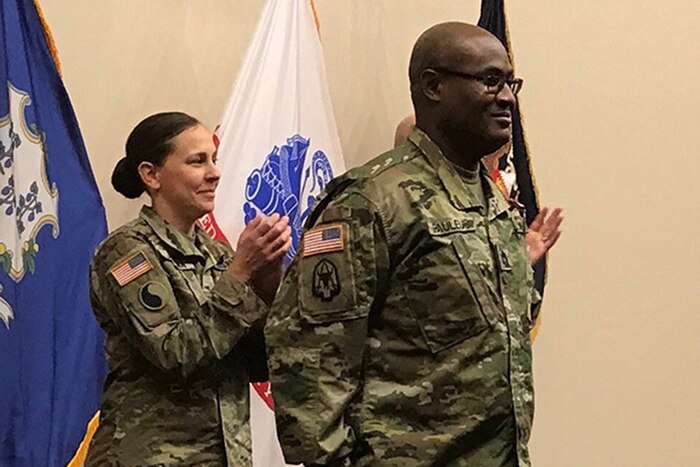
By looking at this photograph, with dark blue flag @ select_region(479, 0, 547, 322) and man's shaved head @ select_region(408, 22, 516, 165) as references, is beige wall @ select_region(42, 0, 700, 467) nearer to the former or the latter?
dark blue flag @ select_region(479, 0, 547, 322)

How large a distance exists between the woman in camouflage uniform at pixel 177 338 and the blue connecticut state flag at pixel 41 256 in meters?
0.37

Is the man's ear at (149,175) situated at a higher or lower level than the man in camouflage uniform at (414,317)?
higher

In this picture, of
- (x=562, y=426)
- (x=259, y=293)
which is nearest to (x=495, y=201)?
(x=259, y=293)

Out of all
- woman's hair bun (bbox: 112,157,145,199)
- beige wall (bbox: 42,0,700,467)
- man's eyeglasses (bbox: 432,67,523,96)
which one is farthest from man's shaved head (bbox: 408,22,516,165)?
beige wall (bbox: 42,0,700,467)

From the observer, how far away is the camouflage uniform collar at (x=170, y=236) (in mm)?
1931

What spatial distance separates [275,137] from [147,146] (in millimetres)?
711

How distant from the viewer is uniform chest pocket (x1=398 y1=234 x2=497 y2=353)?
1453mm

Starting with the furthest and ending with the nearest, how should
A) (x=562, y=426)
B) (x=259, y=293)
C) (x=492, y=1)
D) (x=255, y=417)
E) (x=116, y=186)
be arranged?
(x=562, y=426)
(x=492, y=1)
(x=255, y=417)
(x=116, y=186)
(x=259, y=293)

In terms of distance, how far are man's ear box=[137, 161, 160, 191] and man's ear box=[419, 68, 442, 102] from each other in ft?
2.19

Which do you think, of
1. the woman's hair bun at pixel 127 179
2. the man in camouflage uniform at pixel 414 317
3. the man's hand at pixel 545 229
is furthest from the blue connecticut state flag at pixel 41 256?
the man's hand at pixel 545 229

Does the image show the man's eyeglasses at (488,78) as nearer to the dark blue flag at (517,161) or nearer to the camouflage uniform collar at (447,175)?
the camouflage uniform collar at (447,175)

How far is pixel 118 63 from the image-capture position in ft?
8.89

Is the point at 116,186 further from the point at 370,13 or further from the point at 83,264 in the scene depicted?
the point at 370,13

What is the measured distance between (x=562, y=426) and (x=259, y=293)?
72.1 inches
